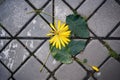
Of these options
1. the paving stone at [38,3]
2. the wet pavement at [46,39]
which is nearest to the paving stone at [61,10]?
the wet pavement at [46,39]

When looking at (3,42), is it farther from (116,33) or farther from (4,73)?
(116,33)

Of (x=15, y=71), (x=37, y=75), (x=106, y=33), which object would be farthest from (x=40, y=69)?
(x=106, y=33)

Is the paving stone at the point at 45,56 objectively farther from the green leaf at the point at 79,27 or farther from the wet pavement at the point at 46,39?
the green leaf at the point at 79,27

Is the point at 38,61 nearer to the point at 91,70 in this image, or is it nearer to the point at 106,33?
the point at 91,70

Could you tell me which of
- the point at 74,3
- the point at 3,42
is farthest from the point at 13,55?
the point at 74,3

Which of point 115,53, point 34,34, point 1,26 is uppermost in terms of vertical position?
point 1,26

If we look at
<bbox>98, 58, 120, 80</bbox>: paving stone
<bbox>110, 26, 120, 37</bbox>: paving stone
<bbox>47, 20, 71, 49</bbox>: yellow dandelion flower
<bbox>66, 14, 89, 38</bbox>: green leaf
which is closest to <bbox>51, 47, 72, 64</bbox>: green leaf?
<bbox>47, 20, 71, 49</bbox>: yellow dandelion flower

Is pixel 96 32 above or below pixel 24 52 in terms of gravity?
below
